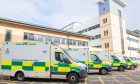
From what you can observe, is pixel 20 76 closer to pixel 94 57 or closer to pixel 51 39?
pixel 94 57

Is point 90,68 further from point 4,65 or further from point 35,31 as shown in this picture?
point 35,31

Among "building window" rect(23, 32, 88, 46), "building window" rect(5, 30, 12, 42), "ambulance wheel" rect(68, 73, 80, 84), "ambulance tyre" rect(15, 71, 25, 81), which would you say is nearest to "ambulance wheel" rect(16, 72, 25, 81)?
"ambulance tyre" rect(15, 71, 25, 81)

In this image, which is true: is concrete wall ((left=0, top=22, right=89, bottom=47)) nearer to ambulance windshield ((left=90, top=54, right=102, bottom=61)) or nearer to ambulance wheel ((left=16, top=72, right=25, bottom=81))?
ambulance wheel ((left=16, top=72, right=25, bottom=81))

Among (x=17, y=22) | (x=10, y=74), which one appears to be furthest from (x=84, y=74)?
(x=17, y=22)


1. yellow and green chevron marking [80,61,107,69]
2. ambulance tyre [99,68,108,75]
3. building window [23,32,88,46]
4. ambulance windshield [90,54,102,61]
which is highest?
building window [23,32,88,46]

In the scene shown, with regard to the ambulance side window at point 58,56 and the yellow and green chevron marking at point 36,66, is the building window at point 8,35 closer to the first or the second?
the yellow and green chevron marking at point 36,66

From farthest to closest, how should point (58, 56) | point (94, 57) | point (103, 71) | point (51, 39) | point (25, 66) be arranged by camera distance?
point (51, 39)
point (94, 57)
point (103, 71)
point (25, 66)
point (58, 56)

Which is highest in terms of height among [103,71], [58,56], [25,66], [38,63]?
[58,56]

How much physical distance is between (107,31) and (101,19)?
4.12 metres

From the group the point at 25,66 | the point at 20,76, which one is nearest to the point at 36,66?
the point at 25,66

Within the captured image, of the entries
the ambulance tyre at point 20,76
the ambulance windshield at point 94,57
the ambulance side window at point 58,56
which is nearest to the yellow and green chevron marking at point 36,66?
the ambulance side window at point 58,56

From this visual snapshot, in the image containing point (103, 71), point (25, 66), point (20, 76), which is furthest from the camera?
point (103, 71)

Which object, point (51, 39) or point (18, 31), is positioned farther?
point (51, 39)

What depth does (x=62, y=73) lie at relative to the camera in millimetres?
12141
